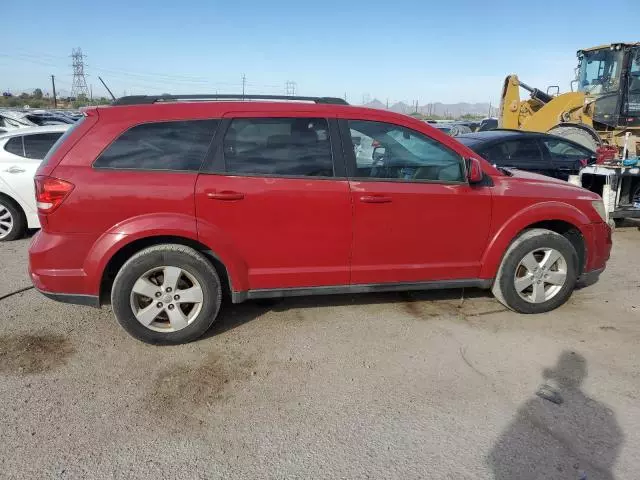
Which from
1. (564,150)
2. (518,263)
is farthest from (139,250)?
(564,150)

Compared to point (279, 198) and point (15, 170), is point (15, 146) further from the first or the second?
point (279, 198)

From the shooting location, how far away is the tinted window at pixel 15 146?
660 cm

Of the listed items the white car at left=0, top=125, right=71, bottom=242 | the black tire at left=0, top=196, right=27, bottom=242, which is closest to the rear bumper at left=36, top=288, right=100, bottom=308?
the white car at left=0, top=125, right=71, bottom=242

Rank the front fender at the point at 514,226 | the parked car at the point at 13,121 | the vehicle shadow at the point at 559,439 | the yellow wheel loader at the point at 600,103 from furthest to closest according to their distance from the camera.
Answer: the parked car at the point at 13,121 < the yellow wheel loader at the point at 600,103 < the front fender at the point at 514,226 < the vehicle shadow at the point at 559,439

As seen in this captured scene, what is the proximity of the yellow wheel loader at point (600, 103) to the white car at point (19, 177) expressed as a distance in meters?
10.6

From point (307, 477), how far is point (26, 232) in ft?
20.7

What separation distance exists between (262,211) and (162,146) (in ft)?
2.89

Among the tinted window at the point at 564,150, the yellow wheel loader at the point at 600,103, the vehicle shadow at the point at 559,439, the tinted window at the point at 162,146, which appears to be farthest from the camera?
the yellow wheel loader at the point at 600,103

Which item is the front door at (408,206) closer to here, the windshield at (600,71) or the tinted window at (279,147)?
the tinted window at (279,147)

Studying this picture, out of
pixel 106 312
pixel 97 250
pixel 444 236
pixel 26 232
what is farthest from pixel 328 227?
pixel 26 232

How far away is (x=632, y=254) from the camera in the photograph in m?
6.36

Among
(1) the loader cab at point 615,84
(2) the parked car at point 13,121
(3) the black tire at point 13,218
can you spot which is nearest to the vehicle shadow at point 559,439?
(3) the black tire at point 13,218

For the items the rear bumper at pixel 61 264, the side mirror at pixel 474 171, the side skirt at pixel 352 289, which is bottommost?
the side skirt at pixel 352 289

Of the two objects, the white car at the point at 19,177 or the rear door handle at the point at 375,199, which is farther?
the white car at the point at 19,177
